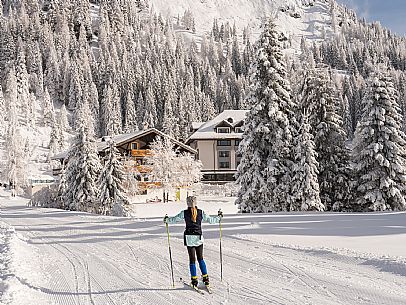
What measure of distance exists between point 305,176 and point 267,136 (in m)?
3.72

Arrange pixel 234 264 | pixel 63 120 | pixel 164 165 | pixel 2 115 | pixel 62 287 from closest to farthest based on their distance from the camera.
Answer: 1. pixel 62 287
2. pixel 234 264
3. pixel 164 165
4. pixel 2 115
5. pixel 63 120

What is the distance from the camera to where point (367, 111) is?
90.3 ft

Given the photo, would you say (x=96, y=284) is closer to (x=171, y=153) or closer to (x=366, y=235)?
(x=366, y=235)

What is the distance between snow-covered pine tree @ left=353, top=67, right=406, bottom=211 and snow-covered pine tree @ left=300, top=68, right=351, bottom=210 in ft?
3.60

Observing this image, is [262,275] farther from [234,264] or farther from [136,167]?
[136,167]

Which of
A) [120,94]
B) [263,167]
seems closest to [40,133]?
[120,94]

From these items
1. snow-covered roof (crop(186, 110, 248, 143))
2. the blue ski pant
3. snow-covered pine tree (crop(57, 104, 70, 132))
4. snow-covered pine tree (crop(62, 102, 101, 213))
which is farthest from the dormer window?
the blue ski pant

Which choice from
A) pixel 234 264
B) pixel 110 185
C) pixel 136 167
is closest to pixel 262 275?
pixel 234 264

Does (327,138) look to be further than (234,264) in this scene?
Yes

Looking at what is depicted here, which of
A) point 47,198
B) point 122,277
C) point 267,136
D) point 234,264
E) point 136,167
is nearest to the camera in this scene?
point 122,277

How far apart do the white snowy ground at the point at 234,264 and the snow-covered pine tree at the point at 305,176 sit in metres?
8.25

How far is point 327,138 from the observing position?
1094 inches

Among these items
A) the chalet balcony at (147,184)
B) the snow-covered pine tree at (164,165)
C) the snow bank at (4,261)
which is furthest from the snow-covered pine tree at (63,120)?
the snow bank at (4,261)

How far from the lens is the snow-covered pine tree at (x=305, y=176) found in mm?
24828
